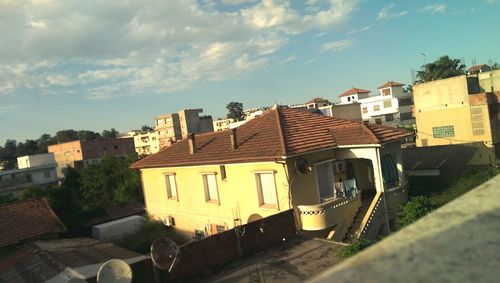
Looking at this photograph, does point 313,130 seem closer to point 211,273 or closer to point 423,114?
point 211,273

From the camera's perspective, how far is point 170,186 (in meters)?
24.0

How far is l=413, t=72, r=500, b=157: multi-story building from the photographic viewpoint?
31531 mm

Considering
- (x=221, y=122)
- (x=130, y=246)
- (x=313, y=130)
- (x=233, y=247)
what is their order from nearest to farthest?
(x=233, y=247) → (x=313, y=130) → (x=130, y=246) → (x=221, y=122)

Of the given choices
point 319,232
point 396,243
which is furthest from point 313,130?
point 396,243

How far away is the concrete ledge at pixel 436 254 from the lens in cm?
133

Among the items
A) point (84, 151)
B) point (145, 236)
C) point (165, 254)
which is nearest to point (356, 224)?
point (165, 254)

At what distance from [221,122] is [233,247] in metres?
97.9

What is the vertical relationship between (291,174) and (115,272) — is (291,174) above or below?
above

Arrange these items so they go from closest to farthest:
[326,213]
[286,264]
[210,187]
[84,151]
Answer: [286,264], [326,213], [210,187], [84,151]

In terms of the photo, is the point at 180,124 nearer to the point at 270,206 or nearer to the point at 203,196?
the point at 203,196

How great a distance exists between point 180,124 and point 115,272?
288 ft

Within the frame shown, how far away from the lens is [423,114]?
117 ft

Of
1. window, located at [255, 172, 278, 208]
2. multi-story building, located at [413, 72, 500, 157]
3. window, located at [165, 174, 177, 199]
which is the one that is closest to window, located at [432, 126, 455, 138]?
multi-story building, located at [413, 72, 500, 157]

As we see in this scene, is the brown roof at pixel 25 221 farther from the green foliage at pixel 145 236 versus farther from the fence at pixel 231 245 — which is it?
the fence at pixel 231 245
